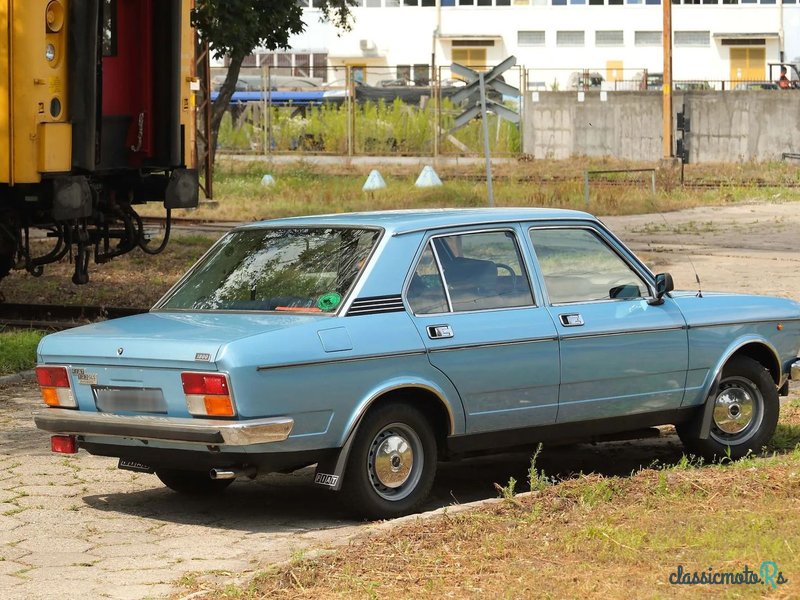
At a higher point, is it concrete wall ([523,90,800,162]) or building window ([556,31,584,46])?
building window ([556,31,584,46])

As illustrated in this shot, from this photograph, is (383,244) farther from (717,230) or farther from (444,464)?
(717,230)

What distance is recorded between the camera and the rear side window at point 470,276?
23.4 feet

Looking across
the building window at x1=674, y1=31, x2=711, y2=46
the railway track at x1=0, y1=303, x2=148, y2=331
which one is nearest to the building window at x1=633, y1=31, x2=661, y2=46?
the building window at x1=674, y1=31, x2=711, y2=46

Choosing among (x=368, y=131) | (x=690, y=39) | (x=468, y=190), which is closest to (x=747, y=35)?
(x=690, y=39)

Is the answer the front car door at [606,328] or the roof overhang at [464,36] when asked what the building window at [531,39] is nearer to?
the roof overhang at [464,36]

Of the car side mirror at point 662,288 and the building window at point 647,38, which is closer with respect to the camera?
the car side mirror at point 662,288

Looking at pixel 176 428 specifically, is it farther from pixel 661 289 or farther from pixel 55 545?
pixel 661 289

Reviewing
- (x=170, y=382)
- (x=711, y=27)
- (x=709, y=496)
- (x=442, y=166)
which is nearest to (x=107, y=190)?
A: (x=170, y=382)

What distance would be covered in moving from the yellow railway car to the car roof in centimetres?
445

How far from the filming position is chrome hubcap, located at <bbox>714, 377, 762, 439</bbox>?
8117 millimetres

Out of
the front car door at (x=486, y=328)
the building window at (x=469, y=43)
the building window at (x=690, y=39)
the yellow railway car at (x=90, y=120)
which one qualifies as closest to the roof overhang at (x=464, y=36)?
the building window at (x=469, y=43)

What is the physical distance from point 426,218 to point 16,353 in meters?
5.10

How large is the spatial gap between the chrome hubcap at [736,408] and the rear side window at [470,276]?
1.43 metres

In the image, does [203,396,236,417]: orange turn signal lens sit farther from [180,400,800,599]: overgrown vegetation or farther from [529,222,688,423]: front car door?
[529,222,688,423]: front car door
